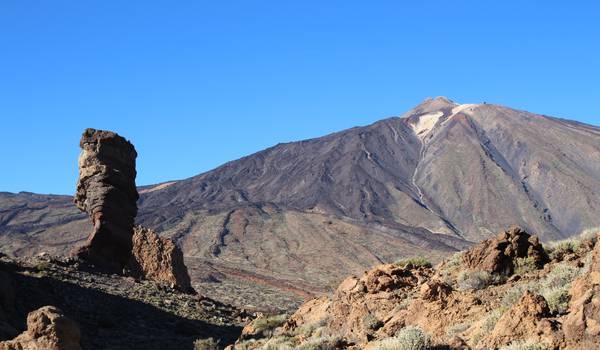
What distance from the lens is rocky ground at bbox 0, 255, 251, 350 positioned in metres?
19.0

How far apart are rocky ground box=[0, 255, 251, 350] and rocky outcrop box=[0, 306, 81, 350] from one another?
567cm

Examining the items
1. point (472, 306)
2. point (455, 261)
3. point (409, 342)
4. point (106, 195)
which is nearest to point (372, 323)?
point (472, 306)

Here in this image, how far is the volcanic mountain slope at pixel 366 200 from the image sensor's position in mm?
70500

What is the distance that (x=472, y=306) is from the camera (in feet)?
32.9

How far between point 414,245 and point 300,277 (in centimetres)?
2035

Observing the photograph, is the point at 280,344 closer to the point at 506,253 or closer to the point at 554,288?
the point at 506,253

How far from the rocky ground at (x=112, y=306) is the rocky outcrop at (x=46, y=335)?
5673 mm

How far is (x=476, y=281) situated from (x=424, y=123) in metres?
145

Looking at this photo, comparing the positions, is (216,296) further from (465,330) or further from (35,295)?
(465,330)

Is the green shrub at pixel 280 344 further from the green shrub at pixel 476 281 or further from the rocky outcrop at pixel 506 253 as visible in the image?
the rocky outcrop at pixel 506 253

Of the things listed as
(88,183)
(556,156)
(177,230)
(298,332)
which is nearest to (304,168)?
(556,156)

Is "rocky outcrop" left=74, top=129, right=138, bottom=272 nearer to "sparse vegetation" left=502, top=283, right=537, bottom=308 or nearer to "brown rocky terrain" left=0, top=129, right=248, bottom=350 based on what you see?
"brown rocky terrain" left=0, top=129, right=248, bottom=350

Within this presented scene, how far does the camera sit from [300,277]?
60000 millimetres

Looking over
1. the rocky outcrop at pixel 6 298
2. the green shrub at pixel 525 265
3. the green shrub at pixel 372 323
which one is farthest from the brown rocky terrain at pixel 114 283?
the green shrub at pixel 525 265
